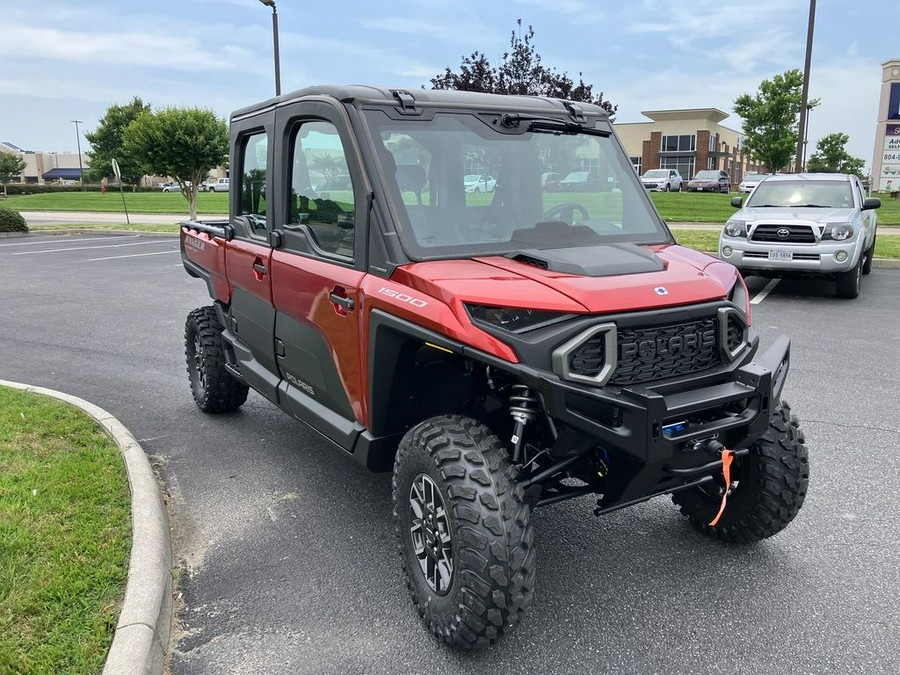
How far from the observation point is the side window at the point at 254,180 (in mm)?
4258

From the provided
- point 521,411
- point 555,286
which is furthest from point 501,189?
point 521,411

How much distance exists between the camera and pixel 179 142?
2539cm

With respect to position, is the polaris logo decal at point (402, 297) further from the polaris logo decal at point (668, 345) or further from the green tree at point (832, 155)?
the green tree at point (832, 155)

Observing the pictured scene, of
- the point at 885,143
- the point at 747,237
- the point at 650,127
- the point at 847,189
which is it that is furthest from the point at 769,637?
the point at 650,127

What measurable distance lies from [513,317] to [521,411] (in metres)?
0.34

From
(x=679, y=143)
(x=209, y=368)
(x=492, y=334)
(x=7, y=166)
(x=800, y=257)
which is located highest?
(x=679, y=143)

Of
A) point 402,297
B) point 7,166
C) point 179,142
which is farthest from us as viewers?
point 7,166

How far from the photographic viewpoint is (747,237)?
10.6m

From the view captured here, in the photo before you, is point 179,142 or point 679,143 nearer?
point 179,142

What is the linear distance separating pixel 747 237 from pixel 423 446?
905 centimetres

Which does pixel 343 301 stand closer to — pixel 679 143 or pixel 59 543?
pixel 59 543

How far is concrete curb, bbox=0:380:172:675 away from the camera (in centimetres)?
266

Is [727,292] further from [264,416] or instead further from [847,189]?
[847,189]

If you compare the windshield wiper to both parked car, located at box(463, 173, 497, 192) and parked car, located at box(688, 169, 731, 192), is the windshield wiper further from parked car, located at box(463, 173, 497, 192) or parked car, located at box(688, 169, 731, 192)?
parked car, located at box(688, 169, 731, 192)
